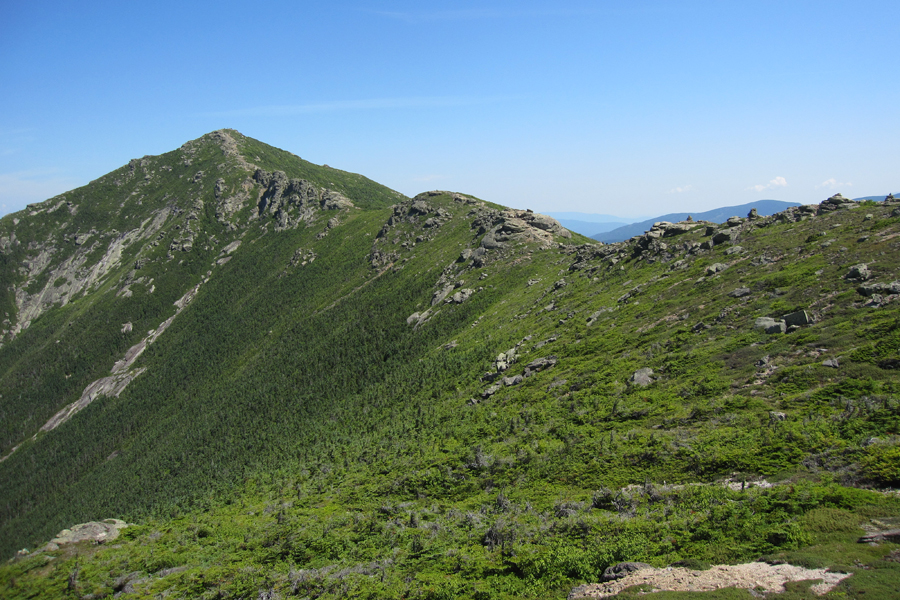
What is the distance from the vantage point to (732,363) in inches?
1299

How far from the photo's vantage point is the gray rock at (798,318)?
3281 cm

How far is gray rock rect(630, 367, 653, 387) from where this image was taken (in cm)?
3672

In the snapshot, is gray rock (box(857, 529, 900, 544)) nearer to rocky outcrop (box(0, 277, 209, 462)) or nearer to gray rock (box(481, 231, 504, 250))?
gray rock (box(481, 231, 504, 250))

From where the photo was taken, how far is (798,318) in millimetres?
33344

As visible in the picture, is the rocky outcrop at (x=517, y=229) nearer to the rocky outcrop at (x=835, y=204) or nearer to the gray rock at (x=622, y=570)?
the rocky outcrop at (x=835, y=204)

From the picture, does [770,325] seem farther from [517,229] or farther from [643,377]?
[517,229]

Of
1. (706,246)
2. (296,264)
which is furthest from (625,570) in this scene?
(296,264)

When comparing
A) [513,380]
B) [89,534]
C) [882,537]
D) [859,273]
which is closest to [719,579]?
[882,537]

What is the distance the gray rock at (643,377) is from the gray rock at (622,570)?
21.2 m

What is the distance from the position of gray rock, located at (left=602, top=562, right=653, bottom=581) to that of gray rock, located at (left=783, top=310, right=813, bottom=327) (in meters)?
26.9

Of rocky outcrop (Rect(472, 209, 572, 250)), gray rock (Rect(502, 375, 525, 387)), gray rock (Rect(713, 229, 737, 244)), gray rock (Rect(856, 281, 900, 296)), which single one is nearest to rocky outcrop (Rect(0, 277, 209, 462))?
rocky outcrop (Rect(472, 209, 572, 250))

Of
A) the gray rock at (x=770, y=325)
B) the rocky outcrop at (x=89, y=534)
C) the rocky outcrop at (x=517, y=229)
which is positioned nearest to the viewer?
the gray rock at (x=770, y=325)

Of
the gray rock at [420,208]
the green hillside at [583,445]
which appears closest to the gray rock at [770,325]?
the green hillside at [583,445]

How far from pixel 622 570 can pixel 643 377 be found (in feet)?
73.7
